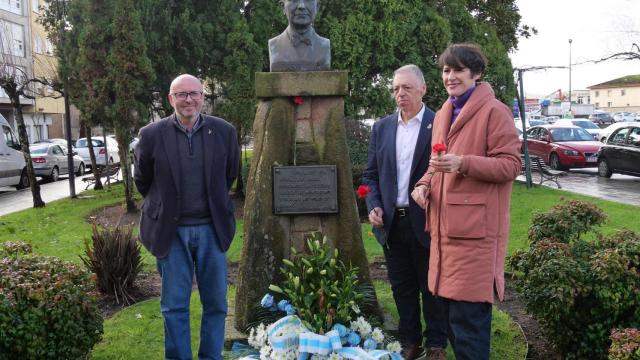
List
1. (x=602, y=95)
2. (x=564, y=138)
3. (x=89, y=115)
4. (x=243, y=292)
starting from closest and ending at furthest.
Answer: (x=243, y=292), (x=89, y=115), (x=564, y=138), (x=602, y=95)

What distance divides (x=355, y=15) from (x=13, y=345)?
420 inches

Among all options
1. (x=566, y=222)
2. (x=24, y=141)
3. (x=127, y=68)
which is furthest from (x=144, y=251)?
(x=24, y=141)

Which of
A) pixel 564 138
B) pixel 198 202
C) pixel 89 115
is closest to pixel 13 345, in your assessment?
pixel 198 202

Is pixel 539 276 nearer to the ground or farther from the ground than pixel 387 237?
nearer to the ground

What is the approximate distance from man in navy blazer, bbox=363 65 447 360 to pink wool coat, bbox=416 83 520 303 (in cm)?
83

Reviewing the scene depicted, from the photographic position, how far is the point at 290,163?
191 inches

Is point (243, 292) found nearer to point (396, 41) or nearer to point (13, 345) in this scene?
point (13, 345)

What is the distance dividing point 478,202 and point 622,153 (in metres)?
17.0

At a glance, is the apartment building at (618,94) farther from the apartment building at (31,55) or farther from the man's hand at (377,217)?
the man's hand at (377,217)

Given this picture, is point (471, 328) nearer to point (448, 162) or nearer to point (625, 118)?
point (448, 162)

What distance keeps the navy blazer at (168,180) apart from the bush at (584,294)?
7.42 ft

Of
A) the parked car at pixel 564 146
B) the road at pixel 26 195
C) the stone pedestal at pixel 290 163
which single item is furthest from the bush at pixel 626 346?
the parked car at pixel 564 146

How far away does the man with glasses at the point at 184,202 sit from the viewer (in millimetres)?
3986

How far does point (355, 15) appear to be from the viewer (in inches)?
517
